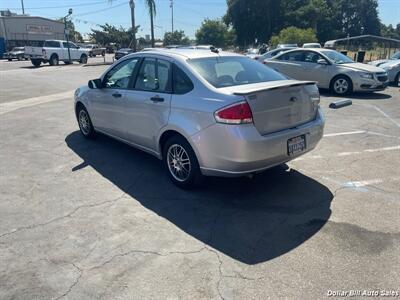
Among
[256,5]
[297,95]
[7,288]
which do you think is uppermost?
[256,5]

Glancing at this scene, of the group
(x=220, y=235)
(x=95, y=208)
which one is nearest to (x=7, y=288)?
(x=95, y=208)

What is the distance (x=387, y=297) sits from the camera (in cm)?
278

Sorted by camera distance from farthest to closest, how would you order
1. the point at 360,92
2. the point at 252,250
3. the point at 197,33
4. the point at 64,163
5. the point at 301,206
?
1. the point at 197,33
2. the point at 360,92
3. the point at 64,163
4. the point at 301,206
5. the point at 252,250

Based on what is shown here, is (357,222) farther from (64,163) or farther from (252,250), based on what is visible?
(64,163)

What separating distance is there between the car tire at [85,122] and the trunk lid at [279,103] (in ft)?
11.7

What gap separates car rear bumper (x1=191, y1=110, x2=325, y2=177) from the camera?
391 centimetres

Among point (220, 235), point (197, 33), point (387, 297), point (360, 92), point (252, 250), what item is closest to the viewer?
point (387, 297)

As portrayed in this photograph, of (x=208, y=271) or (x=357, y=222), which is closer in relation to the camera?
(x=208, y=271)

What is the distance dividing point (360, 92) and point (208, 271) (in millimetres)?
11814

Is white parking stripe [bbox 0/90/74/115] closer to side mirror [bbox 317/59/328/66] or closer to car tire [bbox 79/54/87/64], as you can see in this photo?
side mirror [bbox 317/59/328/66]

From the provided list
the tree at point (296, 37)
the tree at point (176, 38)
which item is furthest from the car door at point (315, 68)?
the tree at point (176, 38)

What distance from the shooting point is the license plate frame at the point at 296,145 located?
4254 millimetres

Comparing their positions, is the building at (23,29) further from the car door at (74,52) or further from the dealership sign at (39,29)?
the car door at (74,52)

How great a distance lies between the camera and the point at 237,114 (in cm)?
389
